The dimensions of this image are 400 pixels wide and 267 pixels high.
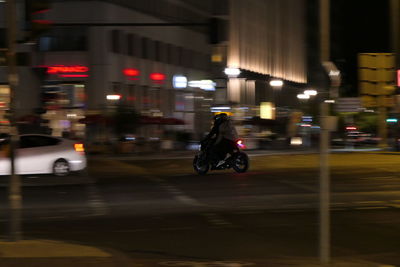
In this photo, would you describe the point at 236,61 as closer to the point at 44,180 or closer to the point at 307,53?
the point at 307,53

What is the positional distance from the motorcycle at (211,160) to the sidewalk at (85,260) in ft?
42.7

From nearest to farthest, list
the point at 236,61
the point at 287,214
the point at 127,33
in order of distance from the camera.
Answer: the point at 287,214
the point at 127,33
the point at 236,61

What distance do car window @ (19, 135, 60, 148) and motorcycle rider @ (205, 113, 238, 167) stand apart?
479cm

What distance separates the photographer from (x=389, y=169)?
964 inches

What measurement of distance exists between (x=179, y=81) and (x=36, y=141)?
120 feet

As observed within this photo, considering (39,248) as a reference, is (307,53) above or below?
above

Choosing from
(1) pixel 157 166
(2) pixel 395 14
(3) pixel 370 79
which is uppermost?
(2) pixel 395 14

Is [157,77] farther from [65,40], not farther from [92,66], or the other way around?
[65,40]

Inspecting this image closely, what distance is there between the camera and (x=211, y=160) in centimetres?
2245

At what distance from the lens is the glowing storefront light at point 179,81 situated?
57.8m

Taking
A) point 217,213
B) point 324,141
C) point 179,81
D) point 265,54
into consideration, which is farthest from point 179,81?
point 324,141

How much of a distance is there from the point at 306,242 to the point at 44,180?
12.1 metres

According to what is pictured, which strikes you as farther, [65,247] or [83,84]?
[83,84]

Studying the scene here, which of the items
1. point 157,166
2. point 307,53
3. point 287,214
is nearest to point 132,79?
point 157,166
